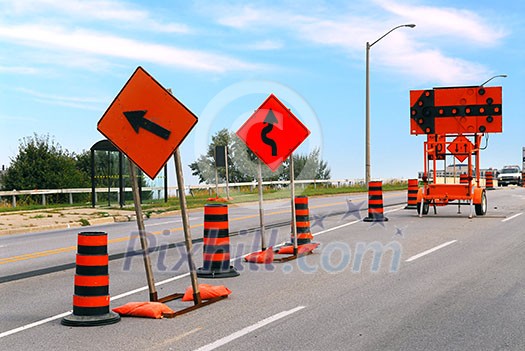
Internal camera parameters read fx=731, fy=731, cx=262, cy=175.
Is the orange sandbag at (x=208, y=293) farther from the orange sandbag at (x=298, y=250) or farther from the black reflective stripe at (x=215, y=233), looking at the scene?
the orange sandbag at (x=298, y=250)

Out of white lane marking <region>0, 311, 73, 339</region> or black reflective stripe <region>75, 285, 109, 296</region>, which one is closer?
white lane marking <region>0, 311, 73, 339</region>

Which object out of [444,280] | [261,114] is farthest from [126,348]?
[261,114]

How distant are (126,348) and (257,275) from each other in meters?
4.49

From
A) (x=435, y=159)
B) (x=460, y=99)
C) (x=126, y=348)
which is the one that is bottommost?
(x=126, y=348)

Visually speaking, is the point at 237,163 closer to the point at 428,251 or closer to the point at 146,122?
the point at 428,251

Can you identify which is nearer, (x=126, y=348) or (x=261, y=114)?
(x=126, y=348)

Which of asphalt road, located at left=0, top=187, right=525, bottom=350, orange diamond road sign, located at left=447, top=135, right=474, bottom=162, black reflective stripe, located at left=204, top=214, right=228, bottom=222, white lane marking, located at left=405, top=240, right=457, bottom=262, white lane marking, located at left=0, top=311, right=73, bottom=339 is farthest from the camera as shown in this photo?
orange diamond road sign, located at left=447, top=135, right=474, bottom=162

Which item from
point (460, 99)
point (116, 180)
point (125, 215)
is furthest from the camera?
point (116, 180)

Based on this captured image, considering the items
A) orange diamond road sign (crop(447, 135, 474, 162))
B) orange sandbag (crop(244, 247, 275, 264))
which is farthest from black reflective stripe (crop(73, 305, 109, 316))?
orange diamond road sign (crop(447, 135, 474, 162))

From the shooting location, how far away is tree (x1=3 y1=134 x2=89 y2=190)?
162 feet

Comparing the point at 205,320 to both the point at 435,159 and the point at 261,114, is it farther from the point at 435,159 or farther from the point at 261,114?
the point at 435,159

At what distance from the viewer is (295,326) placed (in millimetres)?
7371

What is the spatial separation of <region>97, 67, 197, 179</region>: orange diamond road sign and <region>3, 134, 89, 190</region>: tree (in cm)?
4249

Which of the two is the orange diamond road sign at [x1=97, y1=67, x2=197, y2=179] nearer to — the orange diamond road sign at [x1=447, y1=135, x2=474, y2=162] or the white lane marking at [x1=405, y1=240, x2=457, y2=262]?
the white lane marking at [x1=405, y1=240, x2=457, y2=262]
